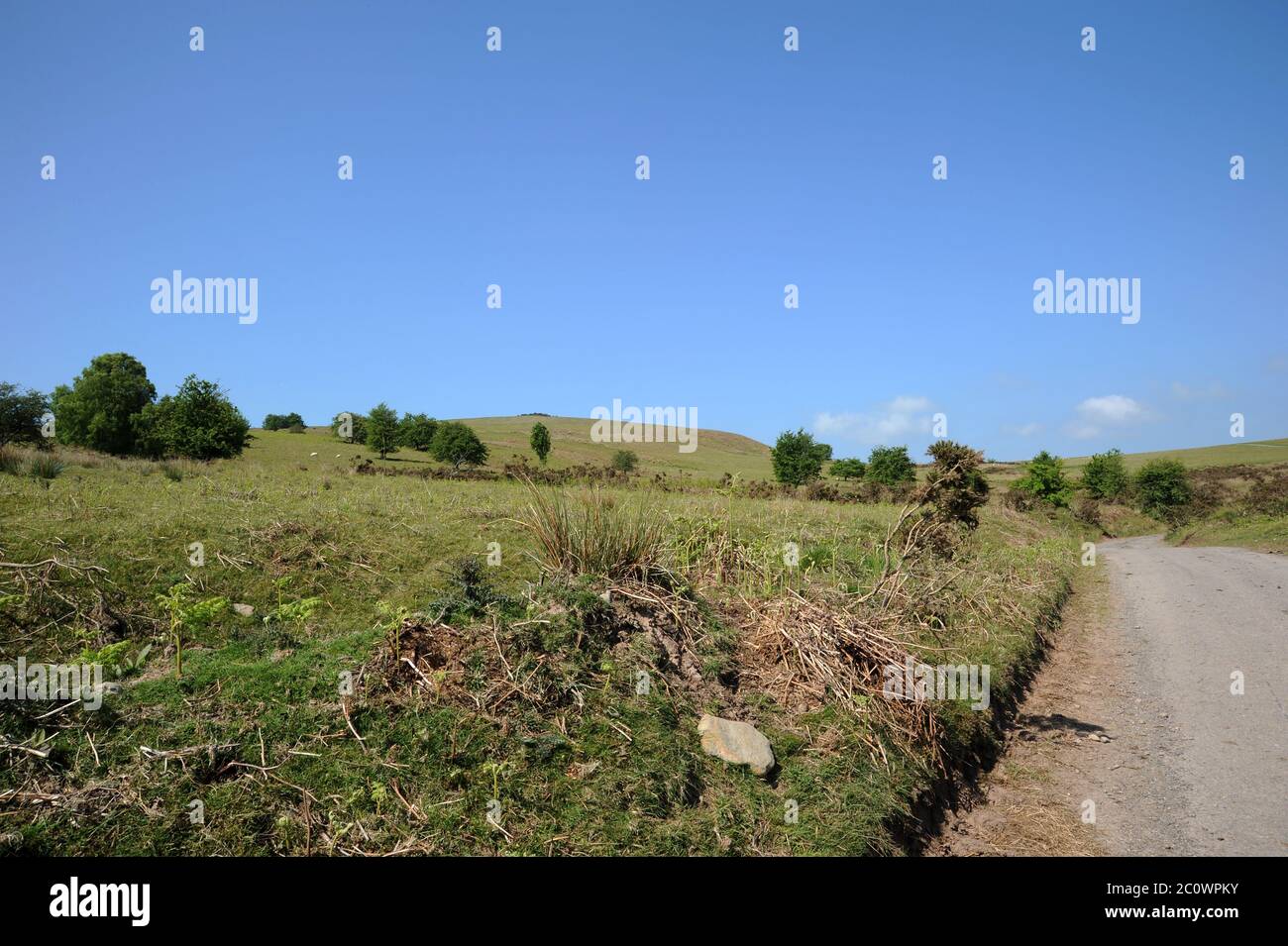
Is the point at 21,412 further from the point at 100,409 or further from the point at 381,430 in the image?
the point at 381,430

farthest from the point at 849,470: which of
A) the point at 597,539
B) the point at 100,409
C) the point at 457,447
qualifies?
the point at 597,539

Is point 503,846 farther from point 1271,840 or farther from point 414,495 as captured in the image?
point 414,495

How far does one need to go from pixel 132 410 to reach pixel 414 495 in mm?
42767

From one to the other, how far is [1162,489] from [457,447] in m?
48.9

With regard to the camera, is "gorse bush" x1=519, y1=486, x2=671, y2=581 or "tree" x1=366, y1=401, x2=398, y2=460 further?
"tree" x1=366, y1=401, x2=398, y2=460

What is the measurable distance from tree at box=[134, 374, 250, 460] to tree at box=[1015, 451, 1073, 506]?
140 feet

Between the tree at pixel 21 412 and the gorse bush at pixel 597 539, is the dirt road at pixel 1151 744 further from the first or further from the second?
the tree at pixel 21 412

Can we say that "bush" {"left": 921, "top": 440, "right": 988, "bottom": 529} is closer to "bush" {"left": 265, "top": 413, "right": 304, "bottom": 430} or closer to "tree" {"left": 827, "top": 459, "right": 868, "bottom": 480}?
"tree" {"left": 827, "top": 459, "right": 868, "bottom": 480}

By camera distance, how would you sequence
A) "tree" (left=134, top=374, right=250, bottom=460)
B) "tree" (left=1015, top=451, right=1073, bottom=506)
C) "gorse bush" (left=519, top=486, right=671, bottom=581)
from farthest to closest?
"tree" (left=1015, top=451, right=1073, bottom=506) < "tree" (left=134, top=374, right=250, bottom=460) < "gorse bush" (left=519, top=486, right=671, bottom=581)

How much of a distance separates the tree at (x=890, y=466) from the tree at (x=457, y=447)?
99.6 ft

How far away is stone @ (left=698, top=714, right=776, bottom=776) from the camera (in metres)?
5.28

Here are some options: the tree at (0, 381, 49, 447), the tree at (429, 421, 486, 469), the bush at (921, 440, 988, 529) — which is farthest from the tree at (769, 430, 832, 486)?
the tree at (0, 381, 49, 447)

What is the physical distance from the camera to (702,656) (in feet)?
21.0

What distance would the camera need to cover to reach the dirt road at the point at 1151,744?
217 inches
